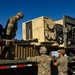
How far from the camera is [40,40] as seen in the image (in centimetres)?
805

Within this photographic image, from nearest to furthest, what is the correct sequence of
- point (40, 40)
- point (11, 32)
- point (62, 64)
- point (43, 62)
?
point (43, 62) < point (11, 32) < point (62, 64) < point (40, 40)

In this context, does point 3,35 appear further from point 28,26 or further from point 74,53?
point 74,53

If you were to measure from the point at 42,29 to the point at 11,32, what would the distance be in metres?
1.44

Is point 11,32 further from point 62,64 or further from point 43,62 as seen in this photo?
point 62,64

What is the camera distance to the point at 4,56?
6.73 m

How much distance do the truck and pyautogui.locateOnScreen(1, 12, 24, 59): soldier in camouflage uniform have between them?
0.17 m

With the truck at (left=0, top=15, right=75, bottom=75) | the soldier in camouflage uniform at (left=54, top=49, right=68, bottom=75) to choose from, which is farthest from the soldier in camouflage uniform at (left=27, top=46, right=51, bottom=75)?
the soldier in camouflage uniform at (left=54, top=49, right=68, bottom=75)

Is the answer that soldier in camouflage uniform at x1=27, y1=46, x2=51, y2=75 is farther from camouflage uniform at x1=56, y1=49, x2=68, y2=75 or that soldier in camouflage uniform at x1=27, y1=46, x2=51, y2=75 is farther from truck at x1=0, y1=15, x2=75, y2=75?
camouflage uniform at x1=56, y1=49, x2=68, y2=75

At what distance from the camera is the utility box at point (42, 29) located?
809cm

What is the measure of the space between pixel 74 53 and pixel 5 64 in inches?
157

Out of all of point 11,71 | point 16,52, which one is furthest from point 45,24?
point 11,71

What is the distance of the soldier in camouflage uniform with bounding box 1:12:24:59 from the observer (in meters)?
6.70

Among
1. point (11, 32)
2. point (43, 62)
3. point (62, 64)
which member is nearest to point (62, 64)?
point (62, 64)

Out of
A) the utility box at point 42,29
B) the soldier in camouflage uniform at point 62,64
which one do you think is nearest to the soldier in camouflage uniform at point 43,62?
the soldier in camouflage uniform at point 62,64
